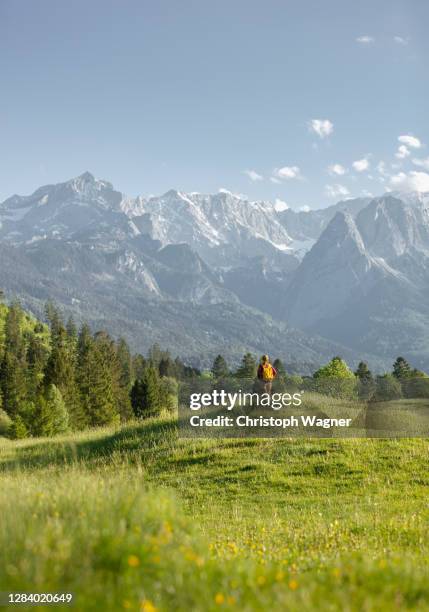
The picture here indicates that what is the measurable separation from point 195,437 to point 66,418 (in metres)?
42.9

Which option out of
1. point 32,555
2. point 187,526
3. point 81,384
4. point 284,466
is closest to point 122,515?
point 187,526

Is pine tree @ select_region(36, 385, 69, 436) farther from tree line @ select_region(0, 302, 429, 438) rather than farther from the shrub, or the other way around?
the shrub

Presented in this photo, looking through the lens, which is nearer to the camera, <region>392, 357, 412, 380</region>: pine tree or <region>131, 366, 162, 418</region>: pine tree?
<region>131, 366, 162, 418</region>: pine tree

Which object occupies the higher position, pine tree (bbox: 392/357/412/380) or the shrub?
pine tree (bbox: 392/357/412/380)

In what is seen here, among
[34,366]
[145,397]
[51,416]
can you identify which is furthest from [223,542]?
[34,366]

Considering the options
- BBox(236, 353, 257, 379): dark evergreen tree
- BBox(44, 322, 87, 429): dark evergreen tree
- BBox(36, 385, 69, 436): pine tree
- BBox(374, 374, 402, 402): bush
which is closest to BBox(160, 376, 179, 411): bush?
BBox(236, 353, 257, 379): dark evergreen tree

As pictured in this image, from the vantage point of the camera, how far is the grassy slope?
6652mm

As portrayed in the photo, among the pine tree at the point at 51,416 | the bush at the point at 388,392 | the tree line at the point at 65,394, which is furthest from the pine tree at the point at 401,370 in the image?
the bush at the point at 388,392

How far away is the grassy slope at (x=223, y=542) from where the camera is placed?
262 inches

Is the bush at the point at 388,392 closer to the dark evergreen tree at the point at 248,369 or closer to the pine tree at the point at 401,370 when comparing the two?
the pine tree at the point at 401,370

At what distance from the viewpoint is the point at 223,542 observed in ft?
38.9

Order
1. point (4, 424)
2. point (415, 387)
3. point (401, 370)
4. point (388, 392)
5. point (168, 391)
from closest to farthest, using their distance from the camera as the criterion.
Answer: point (388, 392) < point (415, 387) < point (4, 424) < point (168, 391) < point (401, 370)

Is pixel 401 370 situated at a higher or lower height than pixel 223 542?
higher

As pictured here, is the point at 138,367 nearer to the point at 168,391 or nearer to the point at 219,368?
the point at 219,368
